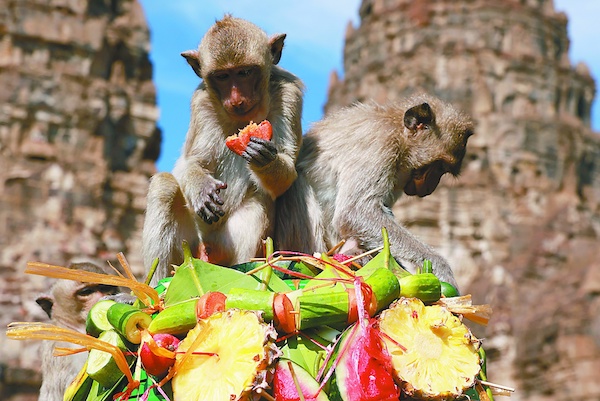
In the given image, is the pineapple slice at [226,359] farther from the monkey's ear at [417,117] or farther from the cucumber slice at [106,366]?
the monkey's ear at [417,117]

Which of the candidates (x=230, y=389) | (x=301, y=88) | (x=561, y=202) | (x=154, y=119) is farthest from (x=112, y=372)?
(x=561, y=202)

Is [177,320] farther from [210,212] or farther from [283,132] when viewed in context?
[283,132]

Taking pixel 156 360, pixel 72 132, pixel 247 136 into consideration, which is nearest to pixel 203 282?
pixel 156 360

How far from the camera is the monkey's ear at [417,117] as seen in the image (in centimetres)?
519

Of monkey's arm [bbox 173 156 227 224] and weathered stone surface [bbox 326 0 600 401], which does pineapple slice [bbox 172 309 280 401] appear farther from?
weathered stone surface [bbox 326 0 600 401]

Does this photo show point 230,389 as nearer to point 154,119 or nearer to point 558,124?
point 154,119

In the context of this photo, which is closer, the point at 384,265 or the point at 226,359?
the point at 226,359

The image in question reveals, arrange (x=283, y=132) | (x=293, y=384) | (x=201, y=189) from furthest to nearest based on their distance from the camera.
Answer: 1. (x=283, y=132)
2. (x=201, y=189)
3. (x=293, y=384)

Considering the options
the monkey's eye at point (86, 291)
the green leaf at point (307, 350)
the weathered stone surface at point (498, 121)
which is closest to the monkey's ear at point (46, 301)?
the monkey's eye at point (86, 291)

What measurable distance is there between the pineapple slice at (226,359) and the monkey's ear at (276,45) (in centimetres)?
199

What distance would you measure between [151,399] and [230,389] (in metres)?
0.34

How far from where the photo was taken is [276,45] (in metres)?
4.66

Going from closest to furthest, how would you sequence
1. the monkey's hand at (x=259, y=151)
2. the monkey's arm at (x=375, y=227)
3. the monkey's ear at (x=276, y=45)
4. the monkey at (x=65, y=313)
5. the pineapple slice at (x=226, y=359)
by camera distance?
the pineapple slice at (x=226, y=359)
the monkey's hand at (x=259, y=151)
the monkey's ear at (x=276, y=45)
the monkey's arm at (x=375, y=227)
the monkey at (x=65, y=313)

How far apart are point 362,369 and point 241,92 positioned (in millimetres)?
1825
